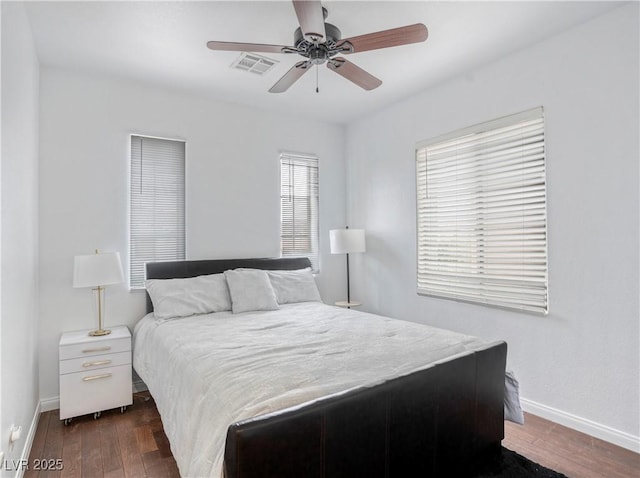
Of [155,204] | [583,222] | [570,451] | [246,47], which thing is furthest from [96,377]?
[583,222]

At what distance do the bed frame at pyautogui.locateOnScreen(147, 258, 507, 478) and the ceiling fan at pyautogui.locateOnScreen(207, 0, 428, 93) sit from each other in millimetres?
1732

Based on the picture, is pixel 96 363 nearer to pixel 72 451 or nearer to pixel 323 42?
pixel 72 451

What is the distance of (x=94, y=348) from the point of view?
9.18 feet

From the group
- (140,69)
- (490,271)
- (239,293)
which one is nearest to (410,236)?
(490,271)

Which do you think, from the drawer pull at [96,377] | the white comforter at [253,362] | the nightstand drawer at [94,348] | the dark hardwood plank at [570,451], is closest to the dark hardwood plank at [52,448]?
the drawer pull at [96,377]

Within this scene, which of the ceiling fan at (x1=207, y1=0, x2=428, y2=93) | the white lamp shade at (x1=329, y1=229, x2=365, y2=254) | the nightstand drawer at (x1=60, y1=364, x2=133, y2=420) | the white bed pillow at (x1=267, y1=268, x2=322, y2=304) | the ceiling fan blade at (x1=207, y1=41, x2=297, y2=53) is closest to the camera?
the ceiling fan at (x1=207, y1=0, x2=428, y2=93)

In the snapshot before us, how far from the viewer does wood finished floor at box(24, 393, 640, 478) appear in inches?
83.8

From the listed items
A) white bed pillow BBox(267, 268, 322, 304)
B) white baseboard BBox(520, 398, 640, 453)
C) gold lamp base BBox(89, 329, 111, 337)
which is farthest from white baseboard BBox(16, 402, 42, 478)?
white baseboard BBox(520, 398, 640, 453)

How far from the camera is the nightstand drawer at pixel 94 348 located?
2709 mm

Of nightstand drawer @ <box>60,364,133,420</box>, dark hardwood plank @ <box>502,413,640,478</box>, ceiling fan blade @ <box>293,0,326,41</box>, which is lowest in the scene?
dark hardwood plank @ <box>502,413,640,478</box>

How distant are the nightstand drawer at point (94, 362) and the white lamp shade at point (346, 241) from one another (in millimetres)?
2245

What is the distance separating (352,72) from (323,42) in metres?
0.37

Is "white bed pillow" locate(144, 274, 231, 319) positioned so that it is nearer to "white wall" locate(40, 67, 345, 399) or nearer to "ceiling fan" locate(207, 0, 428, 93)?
"white wall" locate(40, 67, 345, 399)

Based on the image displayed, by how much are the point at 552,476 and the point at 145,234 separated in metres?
3.49
